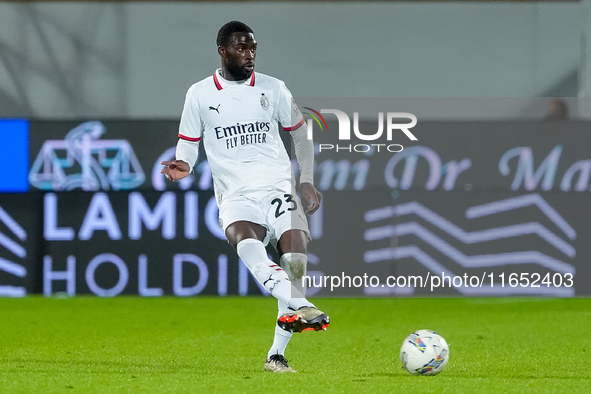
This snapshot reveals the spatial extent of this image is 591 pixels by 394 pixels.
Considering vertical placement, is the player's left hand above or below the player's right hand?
below

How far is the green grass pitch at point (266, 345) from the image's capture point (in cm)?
485

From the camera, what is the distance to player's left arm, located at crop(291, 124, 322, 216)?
5.37 m

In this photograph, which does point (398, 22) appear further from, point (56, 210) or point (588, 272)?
point (56, 210)

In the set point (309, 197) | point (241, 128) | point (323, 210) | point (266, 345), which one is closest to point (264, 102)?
point (241, 128)

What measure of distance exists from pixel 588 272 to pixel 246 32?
6.46m

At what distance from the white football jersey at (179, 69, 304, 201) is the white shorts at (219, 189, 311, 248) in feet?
0.15

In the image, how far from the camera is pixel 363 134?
10617 mm

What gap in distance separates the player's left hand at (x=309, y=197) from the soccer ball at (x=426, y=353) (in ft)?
2.75

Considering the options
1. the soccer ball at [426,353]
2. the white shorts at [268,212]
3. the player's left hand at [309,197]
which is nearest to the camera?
the soccer ball at [426,353]

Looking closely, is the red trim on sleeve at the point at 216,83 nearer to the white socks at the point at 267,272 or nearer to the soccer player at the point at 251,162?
the soccer player at the point at 251,162

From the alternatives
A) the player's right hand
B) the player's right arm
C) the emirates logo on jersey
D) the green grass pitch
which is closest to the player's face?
the emirates logo on jersey

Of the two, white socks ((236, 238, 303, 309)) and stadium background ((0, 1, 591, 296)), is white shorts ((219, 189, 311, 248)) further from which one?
stadium background ((0, 1, 591, 296))

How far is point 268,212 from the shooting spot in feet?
17.1

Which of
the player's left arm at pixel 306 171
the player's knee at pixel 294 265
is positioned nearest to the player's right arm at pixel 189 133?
the player's left arm at pixel 306 171
